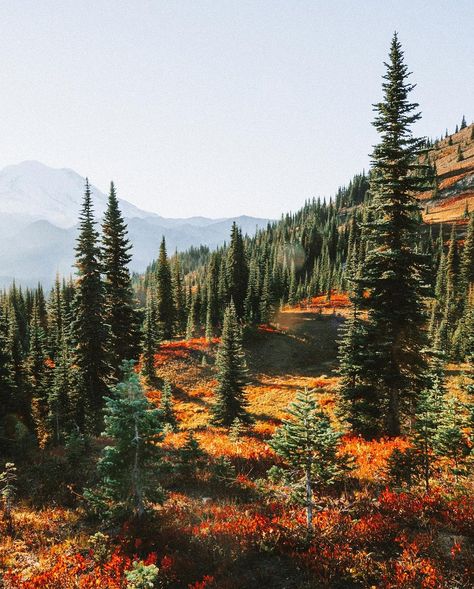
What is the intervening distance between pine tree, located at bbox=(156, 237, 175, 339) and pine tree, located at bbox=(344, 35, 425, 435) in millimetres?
50882

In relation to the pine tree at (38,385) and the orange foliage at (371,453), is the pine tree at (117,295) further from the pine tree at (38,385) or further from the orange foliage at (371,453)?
the pine tree at (38,385)

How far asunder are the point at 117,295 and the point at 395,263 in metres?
18.4

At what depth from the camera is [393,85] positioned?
14969 mm

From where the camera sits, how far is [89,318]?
22406mm

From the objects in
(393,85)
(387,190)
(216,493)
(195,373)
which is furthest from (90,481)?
(195,373)

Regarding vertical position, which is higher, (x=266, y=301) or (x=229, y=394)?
(x=266, y=301)

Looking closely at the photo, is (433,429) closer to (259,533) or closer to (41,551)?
(259,533)

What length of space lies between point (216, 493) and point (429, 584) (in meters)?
7.48

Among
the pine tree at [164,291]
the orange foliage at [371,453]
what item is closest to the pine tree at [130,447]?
the orange foliage at [371,453]

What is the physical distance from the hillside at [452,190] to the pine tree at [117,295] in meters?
→ 118

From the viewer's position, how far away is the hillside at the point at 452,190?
126 metres

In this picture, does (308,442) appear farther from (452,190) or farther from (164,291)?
(452,190)

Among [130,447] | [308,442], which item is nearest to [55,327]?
[130,447]

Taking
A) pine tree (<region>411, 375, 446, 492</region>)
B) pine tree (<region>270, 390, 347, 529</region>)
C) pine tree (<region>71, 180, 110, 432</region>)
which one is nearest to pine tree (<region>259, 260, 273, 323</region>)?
pine tree (<region>71, 180, 110, 432</region>)
